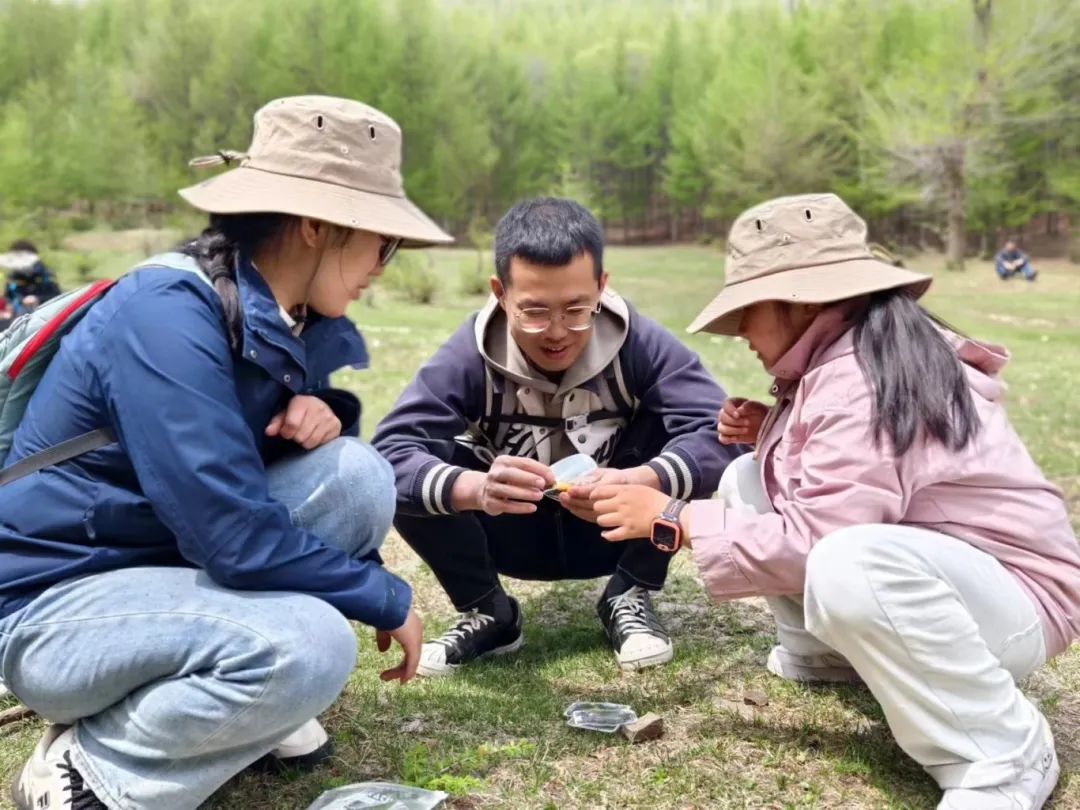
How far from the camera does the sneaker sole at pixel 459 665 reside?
9.81 ft

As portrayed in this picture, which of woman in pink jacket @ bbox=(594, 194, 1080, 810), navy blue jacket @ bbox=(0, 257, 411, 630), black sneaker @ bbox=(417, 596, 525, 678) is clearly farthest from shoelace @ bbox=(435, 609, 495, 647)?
navy blue jacket @ bbox=(0, 257, 411, 630)

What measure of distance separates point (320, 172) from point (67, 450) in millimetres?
750

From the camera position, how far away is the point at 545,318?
294 centimetres

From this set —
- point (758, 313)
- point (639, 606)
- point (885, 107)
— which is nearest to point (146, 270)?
point (758, 313)

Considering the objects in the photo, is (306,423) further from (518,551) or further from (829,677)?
(829,677)

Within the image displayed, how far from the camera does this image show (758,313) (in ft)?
8.13

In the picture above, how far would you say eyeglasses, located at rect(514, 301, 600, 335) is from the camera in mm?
2936

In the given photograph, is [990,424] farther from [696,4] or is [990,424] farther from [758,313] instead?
Answer: [696,4]

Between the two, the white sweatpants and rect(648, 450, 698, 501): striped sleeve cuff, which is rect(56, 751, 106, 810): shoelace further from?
rect(648, 450, 698, 501): striped sleeve cuff

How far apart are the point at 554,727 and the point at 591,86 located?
163ft

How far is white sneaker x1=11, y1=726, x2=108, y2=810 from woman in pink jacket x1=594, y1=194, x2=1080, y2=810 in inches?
47.0

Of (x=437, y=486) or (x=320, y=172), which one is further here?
(x=437, y=486)

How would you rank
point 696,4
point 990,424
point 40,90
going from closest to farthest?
1. point 990,424
2. point 40,90
3. point 696,4

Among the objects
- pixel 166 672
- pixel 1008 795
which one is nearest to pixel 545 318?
pixel 166 672
